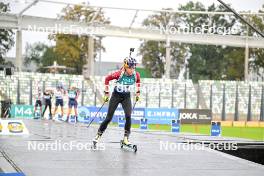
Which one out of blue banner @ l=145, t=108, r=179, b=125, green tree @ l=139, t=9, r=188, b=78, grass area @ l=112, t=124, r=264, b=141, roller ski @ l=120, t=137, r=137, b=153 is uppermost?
green tree @ l=139, t=9, r=188, b=78

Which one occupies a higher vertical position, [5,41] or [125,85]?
[5,41]

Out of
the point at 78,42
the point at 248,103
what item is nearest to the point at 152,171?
the point at 248,103

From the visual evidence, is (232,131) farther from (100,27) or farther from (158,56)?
(158,56)

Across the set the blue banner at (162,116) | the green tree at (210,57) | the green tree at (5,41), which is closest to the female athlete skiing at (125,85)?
the blue banner at (162,116)

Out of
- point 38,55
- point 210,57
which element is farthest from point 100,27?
point 38,55

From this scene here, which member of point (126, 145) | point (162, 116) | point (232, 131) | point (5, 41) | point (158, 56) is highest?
point (5, 41)

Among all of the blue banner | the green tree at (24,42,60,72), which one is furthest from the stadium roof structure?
the green tree at (24,42,60,72)

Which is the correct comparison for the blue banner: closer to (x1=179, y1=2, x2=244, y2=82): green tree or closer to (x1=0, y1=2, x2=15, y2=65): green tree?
(x1=0, y1=2, x2=15, y2=65): green tree

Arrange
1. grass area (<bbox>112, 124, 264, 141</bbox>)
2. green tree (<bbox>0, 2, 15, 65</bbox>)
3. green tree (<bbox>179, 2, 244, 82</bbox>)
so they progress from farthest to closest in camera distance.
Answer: green tree (<bbox>179, 2, 244, 82</bbox>) → green tree (<bbox>0, 2, 15, 65</bbox>) → grass area (<bbox>112, 124, 264, 141</bbox>)

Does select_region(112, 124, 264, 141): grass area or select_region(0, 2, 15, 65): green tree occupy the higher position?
select_region(0, 2, 15, 65): green tree

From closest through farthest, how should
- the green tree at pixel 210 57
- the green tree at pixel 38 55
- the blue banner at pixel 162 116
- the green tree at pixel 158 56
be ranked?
the blue banner at pixel 162 116 < the green tree at pixel 158 56 < the green tree at pixel 210 57 < the green tree at pixel 38 55

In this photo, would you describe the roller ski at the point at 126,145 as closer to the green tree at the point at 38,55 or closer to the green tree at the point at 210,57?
the green tree at the point at 210,57

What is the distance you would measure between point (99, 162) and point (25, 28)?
33838mm

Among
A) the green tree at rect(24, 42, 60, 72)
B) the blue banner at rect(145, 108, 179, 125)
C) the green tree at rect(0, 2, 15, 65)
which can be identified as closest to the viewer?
the blue banner at rect(145, 108, 179, 125)
